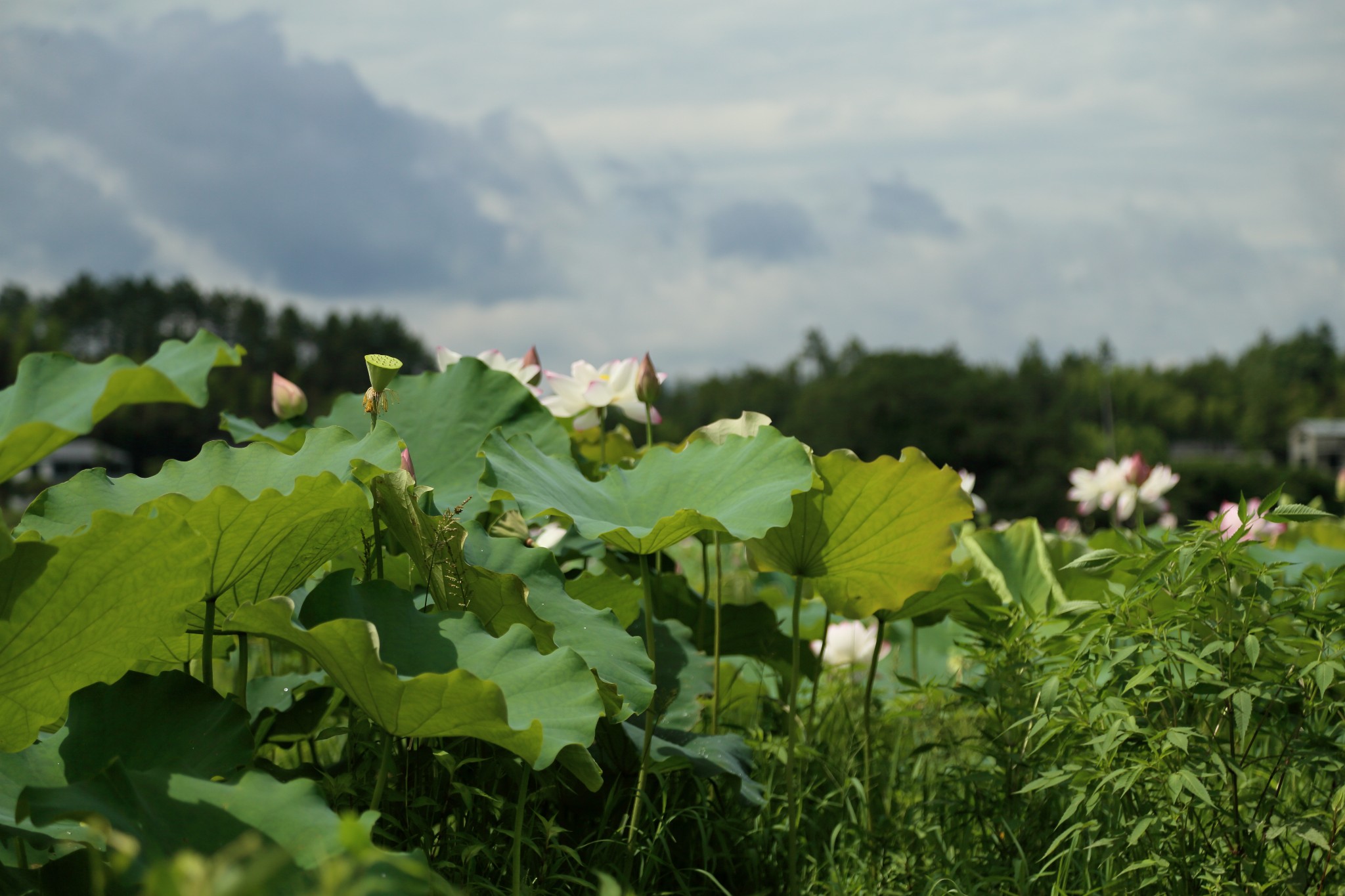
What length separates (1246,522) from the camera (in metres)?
1.49

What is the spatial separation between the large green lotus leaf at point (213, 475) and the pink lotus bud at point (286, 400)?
0.80m

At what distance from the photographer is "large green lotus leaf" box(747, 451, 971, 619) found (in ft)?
5.74

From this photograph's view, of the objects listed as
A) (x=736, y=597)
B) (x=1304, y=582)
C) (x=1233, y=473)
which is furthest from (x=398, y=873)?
(x=1233, y=473)

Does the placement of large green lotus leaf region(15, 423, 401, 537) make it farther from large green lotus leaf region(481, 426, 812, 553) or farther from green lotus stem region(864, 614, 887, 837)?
green lotus stem region(864, 614, 887, 837)

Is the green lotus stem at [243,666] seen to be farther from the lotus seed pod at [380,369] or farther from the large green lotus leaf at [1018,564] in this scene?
the large green lotus leaf at [1018,564]

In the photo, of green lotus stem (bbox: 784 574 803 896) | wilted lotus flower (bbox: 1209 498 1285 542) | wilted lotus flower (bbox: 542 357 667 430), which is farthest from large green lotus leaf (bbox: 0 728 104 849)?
wilted lotus flower (bbox: 1209 498 1285 542)

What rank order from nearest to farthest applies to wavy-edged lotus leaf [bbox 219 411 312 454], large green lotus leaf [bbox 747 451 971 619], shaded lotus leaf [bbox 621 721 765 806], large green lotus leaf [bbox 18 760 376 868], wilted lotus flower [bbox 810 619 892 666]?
1. large green lotus leaf [bbox 18 760 376 868]
2. shaded lotus leaf [bbox 621 721 765 806]
3. large green lotus leaf [bbox 747 451 971 619]
4. wavy-edged lotus leaf [bbox 219 411 312 454]
5. wilted lotus flower [bbox 810 619 892 666]

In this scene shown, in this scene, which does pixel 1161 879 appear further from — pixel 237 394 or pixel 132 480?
pixel 237 394

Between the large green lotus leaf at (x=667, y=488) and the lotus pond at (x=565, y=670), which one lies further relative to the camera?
the large green lotus leaf at (x=667, y=488)

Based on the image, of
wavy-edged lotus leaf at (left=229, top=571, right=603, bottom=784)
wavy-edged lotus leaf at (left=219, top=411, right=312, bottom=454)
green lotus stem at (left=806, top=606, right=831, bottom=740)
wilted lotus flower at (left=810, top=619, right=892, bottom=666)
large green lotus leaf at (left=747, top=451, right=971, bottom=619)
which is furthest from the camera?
wilted lotus flower at (left=810, top=619, right=892, bottom=666)

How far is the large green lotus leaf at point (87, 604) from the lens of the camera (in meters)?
1.13

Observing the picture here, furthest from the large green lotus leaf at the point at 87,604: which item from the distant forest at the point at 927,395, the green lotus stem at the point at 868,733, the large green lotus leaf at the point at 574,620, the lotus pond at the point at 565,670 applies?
the distant forest at the point at 927,395

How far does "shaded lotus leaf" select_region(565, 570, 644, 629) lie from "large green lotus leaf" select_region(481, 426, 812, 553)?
18 centimetres

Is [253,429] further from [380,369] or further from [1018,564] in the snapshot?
[1018,564]
